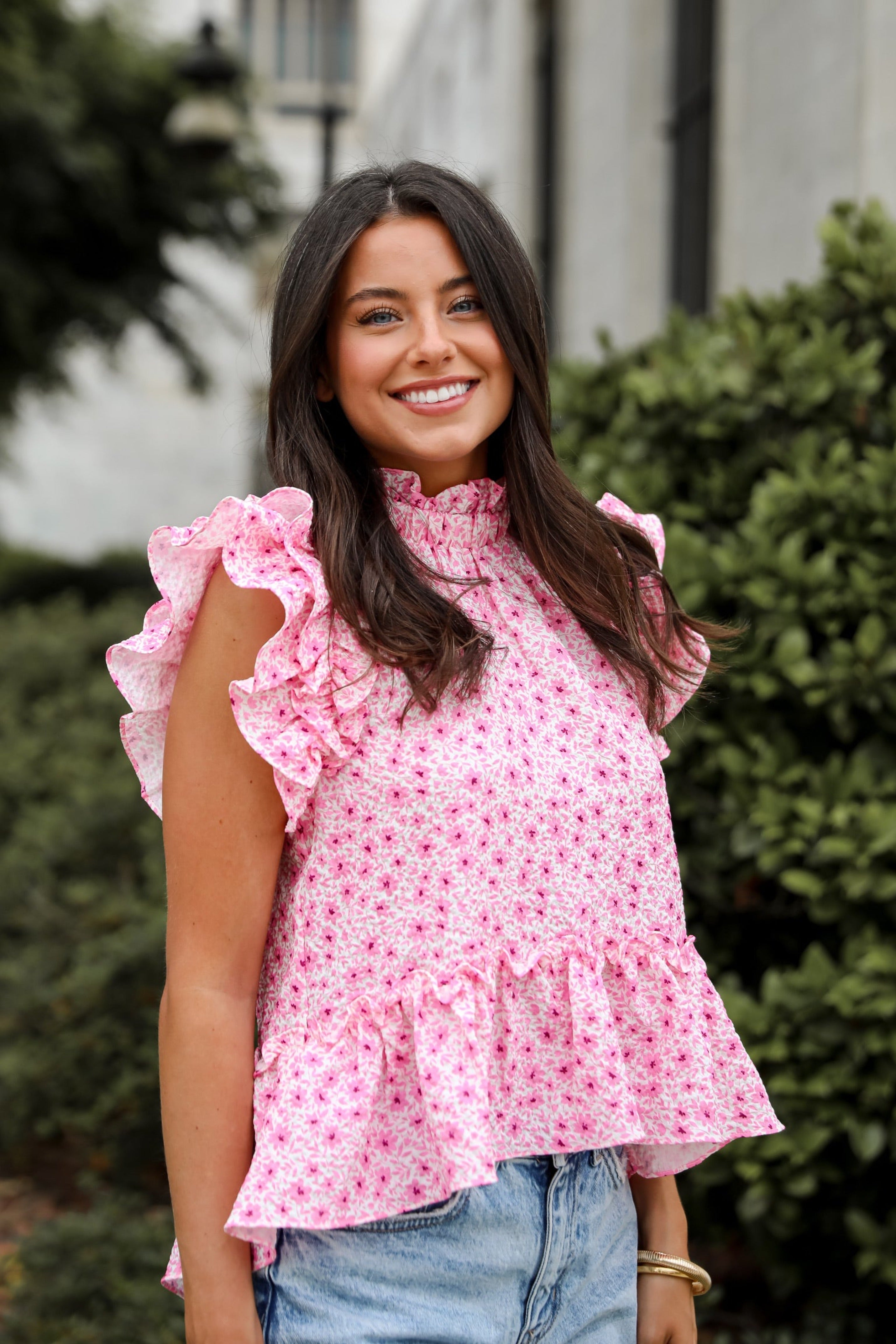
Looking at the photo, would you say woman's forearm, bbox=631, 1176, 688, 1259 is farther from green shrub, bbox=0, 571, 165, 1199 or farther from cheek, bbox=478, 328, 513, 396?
green shrub, bbox=0, 571, 165, 1199

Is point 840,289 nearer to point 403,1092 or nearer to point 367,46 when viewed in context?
point 403,1092

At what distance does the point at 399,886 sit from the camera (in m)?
1.65

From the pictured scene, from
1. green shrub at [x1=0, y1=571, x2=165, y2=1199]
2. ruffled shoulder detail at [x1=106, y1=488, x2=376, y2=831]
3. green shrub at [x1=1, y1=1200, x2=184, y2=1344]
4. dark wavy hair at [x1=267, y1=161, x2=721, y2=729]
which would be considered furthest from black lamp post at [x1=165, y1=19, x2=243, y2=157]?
ruffled shoulder detail at [x1=106, y1=488, x2=376, y2=831]

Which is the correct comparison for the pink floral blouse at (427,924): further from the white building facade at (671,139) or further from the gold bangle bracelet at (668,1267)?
the white building facade at (671,139)

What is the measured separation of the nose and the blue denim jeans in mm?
961

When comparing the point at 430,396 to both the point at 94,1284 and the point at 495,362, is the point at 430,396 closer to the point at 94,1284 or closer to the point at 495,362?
the point at 495,362

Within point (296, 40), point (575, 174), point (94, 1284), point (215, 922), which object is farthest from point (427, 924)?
point (296, 40)

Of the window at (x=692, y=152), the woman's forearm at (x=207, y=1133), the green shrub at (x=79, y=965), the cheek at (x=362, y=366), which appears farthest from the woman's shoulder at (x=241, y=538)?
the window at (x=692, y=152)

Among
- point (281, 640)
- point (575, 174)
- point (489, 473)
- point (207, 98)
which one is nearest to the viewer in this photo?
point (281, 640)

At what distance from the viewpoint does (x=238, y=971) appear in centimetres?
166

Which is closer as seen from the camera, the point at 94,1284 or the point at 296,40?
the point at 94,1284

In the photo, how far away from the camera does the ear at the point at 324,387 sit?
188 cm

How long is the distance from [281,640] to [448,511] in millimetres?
400

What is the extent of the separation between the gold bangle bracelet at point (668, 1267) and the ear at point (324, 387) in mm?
1188
